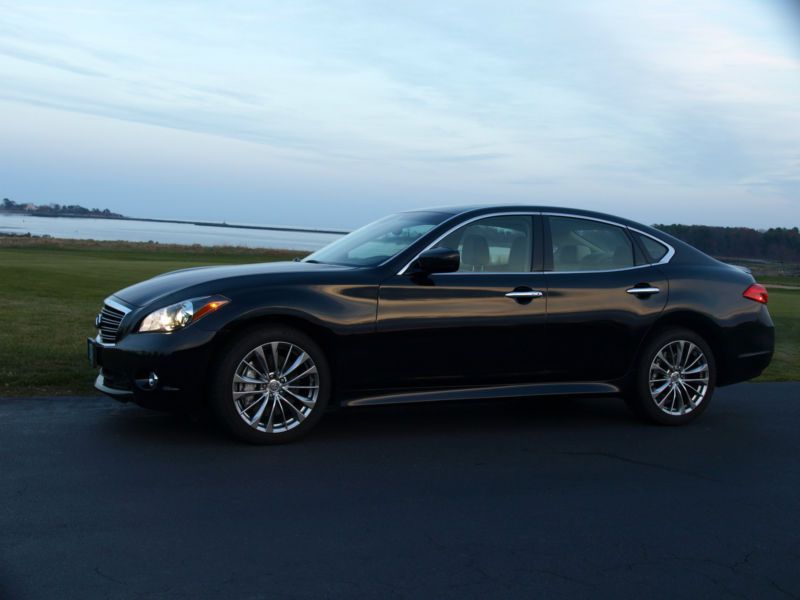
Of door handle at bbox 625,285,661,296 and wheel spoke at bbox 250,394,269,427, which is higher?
door handle at bbox 625,285,661,296

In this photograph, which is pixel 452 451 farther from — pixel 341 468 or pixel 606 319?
pixel 606 319

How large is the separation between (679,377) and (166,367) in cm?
401

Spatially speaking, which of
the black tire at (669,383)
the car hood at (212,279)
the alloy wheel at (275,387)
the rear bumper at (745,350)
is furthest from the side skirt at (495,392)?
the rear bumper at (745,350)

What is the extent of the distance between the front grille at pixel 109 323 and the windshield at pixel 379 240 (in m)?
1.66

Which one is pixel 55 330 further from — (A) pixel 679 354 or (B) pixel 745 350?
(B) pixel 745 350

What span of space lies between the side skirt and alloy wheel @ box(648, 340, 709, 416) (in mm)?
378

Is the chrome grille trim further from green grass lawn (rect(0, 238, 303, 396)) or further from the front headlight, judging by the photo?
green grass lawn (rect(0, 238, 303, 396))

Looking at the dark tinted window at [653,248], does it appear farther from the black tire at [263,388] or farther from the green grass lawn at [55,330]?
the green grass lawn at [55,330]

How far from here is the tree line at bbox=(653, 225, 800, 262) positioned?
12.2 m

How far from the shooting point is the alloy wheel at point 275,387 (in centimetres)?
627

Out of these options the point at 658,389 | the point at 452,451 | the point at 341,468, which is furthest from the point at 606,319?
the point at 341,468

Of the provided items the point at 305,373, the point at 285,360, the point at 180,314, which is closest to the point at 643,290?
the point at 305,373

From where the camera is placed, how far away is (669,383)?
7.58 metres

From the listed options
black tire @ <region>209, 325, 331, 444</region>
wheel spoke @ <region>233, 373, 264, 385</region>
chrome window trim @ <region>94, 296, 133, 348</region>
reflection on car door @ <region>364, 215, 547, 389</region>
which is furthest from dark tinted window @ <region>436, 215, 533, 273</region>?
chrome window trim @ <region>94, 296, 133, 348</region>
